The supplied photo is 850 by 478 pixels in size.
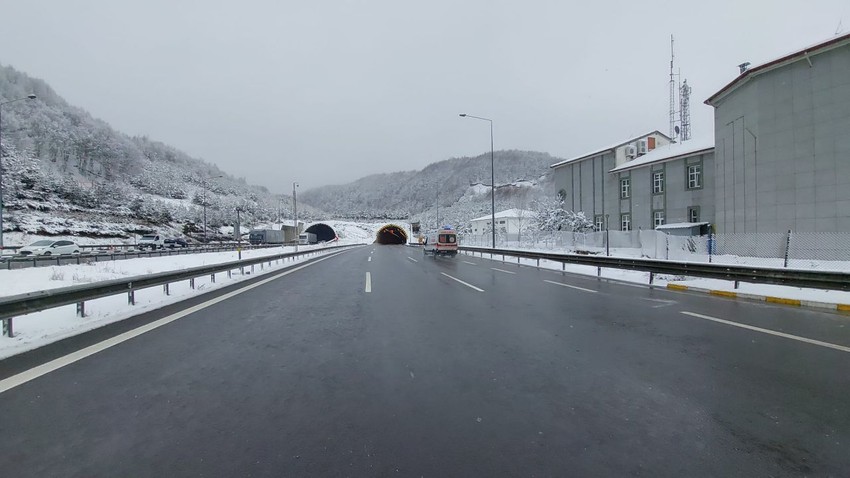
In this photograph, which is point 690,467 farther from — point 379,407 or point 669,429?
point 379,407

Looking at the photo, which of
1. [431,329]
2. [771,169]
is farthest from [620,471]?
[771,169]

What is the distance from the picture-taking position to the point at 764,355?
514 cm

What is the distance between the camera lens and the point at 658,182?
38781 mm

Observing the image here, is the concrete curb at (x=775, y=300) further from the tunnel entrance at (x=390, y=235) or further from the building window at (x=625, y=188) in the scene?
the tunnel entrance at (x=390, y=235)

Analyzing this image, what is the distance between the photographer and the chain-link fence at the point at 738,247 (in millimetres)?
19734

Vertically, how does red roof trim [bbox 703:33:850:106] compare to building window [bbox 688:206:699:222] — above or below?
above

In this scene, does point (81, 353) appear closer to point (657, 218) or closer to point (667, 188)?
point (667, 188)

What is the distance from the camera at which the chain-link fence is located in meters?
19.7

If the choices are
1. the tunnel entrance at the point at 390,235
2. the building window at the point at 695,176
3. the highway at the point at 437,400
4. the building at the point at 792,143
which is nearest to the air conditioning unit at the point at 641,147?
the building window at the point at 695,176

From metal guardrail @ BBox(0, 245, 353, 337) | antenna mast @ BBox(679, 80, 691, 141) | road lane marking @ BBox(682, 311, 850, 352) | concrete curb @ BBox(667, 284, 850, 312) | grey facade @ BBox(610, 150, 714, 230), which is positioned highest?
antenna mast @ BBox(679, 80, 691, 141)

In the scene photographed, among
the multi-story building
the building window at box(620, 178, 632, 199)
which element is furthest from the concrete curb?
the building window at box(620, 178, 632, 199)

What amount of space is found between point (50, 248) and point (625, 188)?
174 ft

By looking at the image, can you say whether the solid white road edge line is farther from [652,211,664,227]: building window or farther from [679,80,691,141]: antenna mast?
[679,80,691,141]: antenna mast

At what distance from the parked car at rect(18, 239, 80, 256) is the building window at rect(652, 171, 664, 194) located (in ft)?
169
